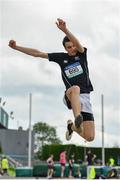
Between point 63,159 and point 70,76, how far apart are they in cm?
2104

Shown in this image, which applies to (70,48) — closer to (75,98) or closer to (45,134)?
(75,98)

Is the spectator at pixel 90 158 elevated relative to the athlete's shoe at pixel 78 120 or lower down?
lower down

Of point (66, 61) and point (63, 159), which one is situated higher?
point (66, 61)

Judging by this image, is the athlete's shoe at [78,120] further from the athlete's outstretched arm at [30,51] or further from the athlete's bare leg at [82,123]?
the athlete's outstretched arm at [30,51]

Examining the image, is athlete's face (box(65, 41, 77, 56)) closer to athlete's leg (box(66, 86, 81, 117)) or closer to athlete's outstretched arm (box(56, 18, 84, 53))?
athlete's outstretched arm (box(56, 18, 84, 53))

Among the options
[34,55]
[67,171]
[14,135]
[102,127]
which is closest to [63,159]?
[67,171]

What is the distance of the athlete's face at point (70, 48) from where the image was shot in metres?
8.98

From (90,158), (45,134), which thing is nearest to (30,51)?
(90,158)

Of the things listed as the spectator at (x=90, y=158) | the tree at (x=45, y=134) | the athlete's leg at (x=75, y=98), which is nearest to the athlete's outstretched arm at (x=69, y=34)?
the athlete's leg at (x=75, y=98)

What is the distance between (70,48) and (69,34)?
41 centimetres

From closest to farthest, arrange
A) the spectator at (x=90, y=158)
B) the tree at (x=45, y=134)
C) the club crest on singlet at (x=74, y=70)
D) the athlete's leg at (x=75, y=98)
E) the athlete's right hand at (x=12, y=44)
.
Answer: the athlete's leg at (x=75, y=98), the club crest on singlet at (x=74, y=70), the athlete's right hand at (x=12, y=44), the spectator at (x=90, y=158), the tree at (x=45, y=134)

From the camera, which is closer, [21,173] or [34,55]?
[34,55]

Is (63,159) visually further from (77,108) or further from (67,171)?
(77,108)

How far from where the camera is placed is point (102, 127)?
45031 millimetres
